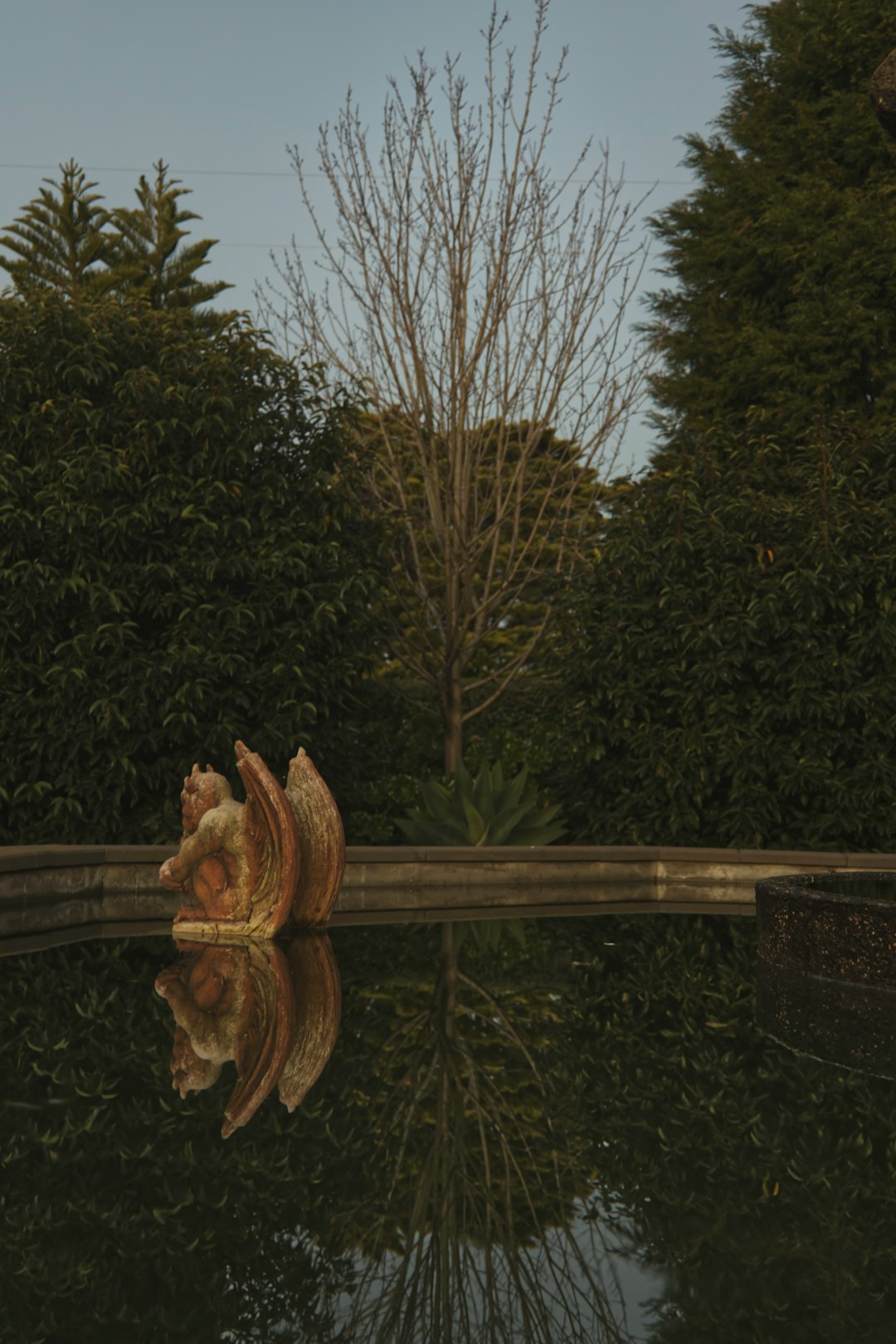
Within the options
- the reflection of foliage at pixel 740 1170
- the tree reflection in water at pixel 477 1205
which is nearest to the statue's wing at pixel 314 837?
the reflection of foliage at pixel 740 1170

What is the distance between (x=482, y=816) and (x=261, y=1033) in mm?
5251

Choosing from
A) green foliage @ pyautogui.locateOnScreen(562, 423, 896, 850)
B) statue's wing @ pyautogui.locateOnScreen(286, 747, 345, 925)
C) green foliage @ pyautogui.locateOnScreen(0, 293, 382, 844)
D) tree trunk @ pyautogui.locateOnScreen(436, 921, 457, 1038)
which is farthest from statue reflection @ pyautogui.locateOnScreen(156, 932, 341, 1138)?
green foliage @ pyautogui.locateOnScreen(562, 423, 896, 850)

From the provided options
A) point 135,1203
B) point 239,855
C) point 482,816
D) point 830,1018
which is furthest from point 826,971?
point 482,816

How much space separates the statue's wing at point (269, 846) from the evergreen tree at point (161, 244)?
2338 centimetres

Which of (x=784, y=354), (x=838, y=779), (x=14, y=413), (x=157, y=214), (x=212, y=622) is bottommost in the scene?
(x=838, y=779)

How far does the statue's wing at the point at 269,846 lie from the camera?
22.9 feet

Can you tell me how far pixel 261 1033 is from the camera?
5.00 m

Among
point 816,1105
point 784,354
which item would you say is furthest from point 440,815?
point 784,354

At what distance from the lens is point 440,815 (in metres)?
10.3

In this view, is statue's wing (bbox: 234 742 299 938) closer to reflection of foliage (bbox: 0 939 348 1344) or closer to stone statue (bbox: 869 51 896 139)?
reflection of foliage (bbox: 0 939 348 1344)

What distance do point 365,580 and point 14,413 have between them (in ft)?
9.39

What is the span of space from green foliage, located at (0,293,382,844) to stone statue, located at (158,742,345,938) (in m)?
2.33

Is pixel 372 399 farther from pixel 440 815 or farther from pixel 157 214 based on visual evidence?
pixel 157 214

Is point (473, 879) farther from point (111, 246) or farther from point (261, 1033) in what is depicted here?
point (111, 246)
